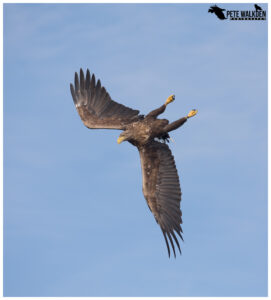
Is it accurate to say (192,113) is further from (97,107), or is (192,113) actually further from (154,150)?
(97,107)

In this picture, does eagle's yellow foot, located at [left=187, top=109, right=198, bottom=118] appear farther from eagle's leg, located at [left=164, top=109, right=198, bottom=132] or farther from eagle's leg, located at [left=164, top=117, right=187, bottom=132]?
eagle's leg, located at [left=164, top=117, right=187, bottom=132]

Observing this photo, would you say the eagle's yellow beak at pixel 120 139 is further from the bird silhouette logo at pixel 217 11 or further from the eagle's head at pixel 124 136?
the bird silhouette logo at pixel 217 11

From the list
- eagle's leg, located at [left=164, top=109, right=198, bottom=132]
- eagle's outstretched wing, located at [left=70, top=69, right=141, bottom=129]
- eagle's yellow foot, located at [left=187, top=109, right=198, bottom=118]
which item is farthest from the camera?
eagle's outstretched wing, located at [left=70, top=69, right=141, bottom=129]

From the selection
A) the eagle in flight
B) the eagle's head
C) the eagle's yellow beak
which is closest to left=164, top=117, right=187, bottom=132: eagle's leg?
the eagle in flight

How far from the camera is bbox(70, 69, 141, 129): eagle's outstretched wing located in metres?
19.2

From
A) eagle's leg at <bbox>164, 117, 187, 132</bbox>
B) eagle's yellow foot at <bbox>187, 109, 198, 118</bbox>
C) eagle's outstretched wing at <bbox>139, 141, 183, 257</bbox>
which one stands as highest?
eagle's yellow foot at <bbox>187, 109, 198, 118</bbox>

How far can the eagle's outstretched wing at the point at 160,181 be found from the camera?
18.8m

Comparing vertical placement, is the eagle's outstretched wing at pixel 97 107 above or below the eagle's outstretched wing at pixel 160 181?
above

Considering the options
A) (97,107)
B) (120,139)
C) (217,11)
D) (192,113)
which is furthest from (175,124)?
(217,11)

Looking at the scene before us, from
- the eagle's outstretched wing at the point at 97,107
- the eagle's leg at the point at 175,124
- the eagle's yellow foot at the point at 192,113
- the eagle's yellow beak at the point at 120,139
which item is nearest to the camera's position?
the eagle's yellow beak at the point at 120,139

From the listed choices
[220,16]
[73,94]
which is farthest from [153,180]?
[220,16]

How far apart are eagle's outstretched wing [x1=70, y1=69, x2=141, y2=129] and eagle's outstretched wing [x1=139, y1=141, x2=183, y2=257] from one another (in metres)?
1.10

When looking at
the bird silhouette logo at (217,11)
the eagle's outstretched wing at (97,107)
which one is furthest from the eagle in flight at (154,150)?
the bird silhouette logo at (217,11)

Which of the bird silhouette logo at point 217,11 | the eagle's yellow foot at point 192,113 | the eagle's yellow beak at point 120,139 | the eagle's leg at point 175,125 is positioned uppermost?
the bird silhouette logo at point 217,11
